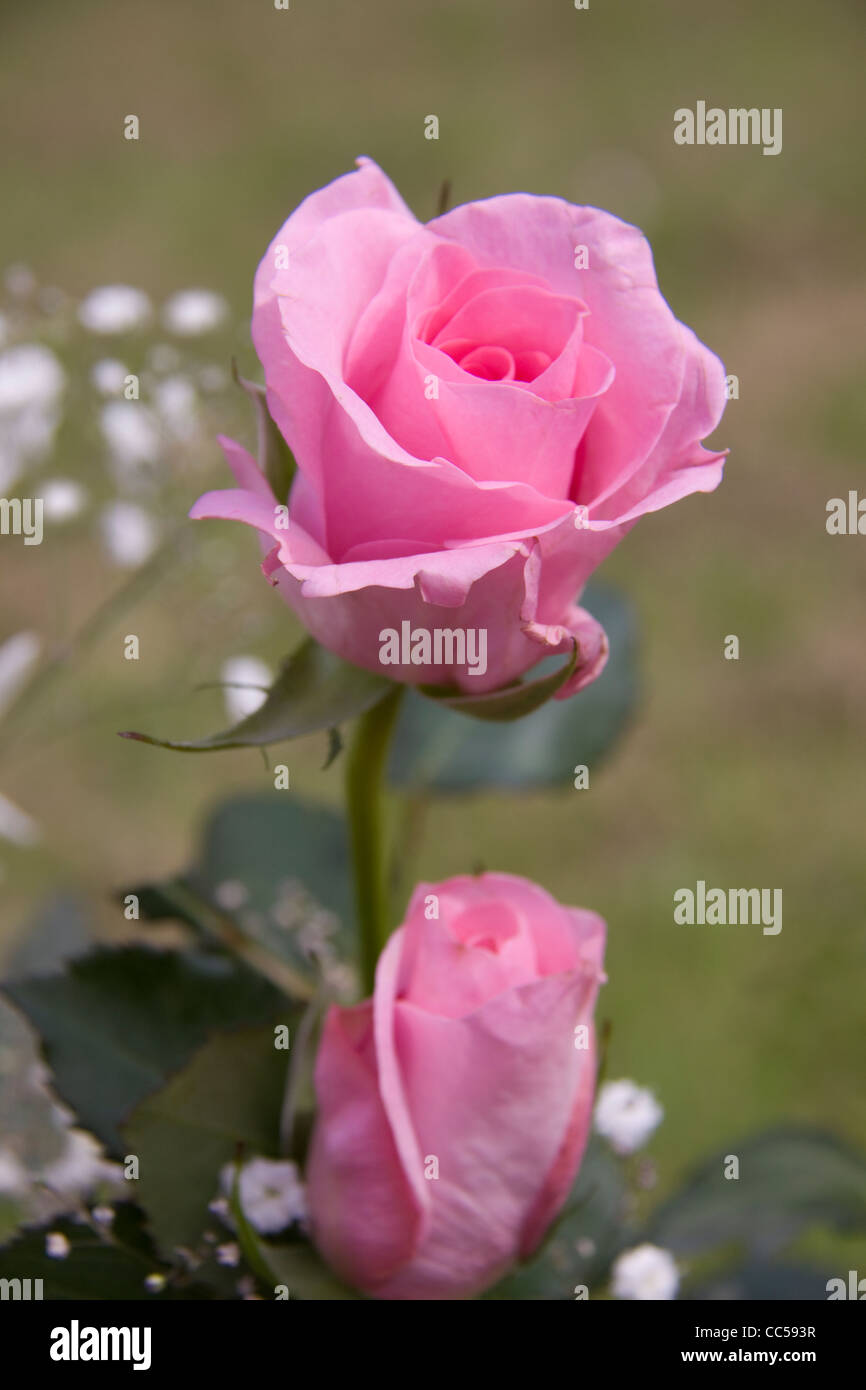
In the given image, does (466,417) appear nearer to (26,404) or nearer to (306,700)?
(306,700)

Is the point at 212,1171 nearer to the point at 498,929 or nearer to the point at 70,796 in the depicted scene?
the point at 498,929

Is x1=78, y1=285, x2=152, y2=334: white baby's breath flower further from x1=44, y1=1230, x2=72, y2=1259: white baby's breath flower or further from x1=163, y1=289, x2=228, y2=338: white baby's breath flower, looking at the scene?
x1=44, y1=1230, x2=72, y2=1259: white baby's breath flower

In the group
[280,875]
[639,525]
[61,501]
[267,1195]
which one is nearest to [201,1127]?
[267,1195]

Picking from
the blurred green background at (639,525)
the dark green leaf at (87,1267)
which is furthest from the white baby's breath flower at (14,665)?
the dark green leaf at (87,1267)

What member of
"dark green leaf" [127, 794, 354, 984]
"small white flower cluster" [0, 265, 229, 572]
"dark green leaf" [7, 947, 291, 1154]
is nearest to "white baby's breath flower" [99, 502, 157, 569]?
"small white flower cluster" [0, 265, 229, 572]

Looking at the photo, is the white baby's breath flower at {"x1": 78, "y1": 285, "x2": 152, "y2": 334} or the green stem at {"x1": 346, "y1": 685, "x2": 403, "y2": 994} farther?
the white baby's breath flower at {"x1": 78, "y1": 285, "x2": 152, "y2": 334}
